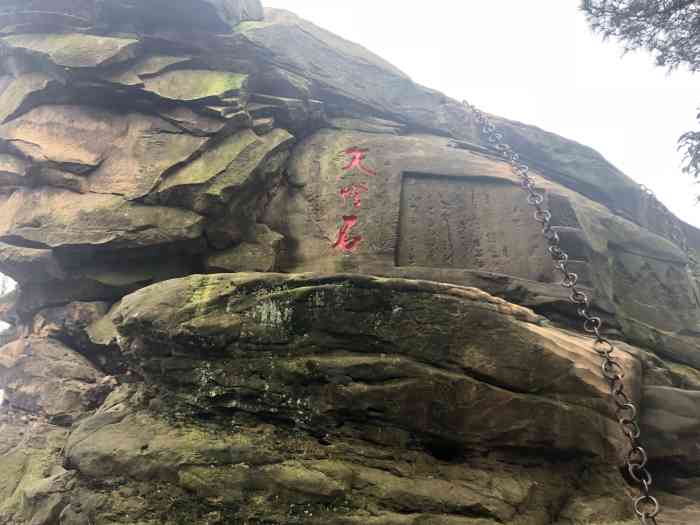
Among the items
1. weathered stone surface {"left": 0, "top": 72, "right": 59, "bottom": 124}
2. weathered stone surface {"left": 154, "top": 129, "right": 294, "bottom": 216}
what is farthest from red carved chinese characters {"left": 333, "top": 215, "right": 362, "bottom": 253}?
weathered stone surface {"left": 0, "top": 72, "right": 59, "bottom": 124}

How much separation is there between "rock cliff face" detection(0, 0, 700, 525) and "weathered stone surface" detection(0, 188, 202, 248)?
0.04 m

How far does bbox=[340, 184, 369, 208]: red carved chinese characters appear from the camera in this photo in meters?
8.34

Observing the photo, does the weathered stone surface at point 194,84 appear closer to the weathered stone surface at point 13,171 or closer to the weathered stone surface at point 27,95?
the weathered stone surface at point 27,95

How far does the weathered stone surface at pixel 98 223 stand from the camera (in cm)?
726

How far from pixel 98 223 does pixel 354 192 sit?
413 centimetres

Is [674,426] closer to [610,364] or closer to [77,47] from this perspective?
[610,364]

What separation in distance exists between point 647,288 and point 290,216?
6328 mm

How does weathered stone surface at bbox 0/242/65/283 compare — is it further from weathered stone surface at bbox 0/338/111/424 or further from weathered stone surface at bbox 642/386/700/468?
weathered stone surface at bbox 642/386/700/468

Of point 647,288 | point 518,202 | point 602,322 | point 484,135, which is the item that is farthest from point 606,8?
point 602,322

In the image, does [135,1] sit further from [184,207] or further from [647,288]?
[647,288]

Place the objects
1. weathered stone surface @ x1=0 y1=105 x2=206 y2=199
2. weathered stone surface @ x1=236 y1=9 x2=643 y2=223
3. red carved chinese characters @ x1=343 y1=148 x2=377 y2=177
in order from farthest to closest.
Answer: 1. weathered stone surface @ x1=236 y1=9 x2=643 y2=223
2. red carved chinese characters @ x1=343 y1=148 x2=377 y2=177
3. weathered stone surface @ x1=0 y1=105 x2=206 y2=199

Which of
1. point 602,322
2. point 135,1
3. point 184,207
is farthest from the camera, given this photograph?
point 135,1

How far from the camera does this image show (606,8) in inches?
400

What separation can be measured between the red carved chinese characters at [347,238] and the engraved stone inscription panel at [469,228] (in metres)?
0.74
